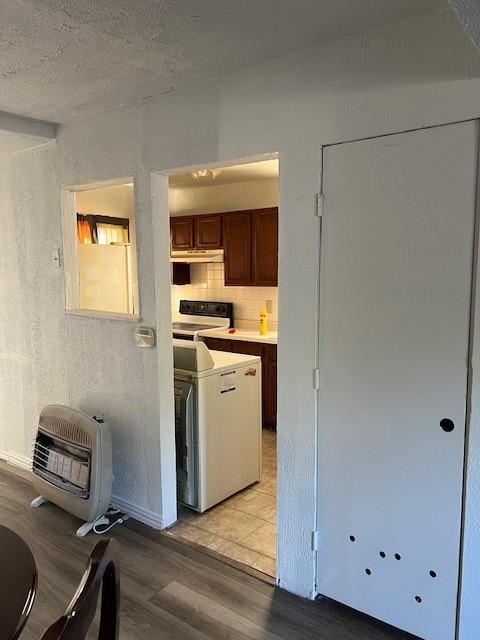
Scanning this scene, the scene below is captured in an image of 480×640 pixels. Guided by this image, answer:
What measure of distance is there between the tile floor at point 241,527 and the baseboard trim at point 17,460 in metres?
1.44

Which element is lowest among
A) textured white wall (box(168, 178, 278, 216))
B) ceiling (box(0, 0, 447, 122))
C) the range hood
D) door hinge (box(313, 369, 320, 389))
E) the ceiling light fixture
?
door hinge (box(313, 369, 320, 389))

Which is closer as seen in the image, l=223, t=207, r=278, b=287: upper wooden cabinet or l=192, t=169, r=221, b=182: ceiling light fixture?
l=192, t=169, r=221, b=182: ceiling light fixture

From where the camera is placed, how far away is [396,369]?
195 cm

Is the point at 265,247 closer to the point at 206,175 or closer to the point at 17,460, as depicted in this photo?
the point at 206,175

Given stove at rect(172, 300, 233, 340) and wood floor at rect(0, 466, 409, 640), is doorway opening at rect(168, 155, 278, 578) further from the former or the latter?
wood floor at rect(0, 466, 409, 640)

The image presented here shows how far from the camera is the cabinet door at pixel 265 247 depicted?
15.6 ft

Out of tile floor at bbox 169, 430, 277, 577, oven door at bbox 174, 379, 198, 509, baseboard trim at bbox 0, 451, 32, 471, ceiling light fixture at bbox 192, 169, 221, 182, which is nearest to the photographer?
tile floor at bbox 169, 430, 277, 577

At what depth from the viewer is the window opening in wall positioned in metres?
3.27

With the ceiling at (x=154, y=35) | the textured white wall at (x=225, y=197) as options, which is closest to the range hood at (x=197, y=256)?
the textured white wall at (x=225, y=197)

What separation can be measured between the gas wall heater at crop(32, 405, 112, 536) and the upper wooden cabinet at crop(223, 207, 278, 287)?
99.6 inches

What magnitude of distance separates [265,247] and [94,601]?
4126 millimetres

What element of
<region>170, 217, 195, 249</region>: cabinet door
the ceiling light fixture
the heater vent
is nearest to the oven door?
the heater vent

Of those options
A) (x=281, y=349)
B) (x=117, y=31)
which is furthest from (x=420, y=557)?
(x=117, y=31)

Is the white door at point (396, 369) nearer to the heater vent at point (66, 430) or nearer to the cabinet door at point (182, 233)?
the heater vent at point (66, 430)
